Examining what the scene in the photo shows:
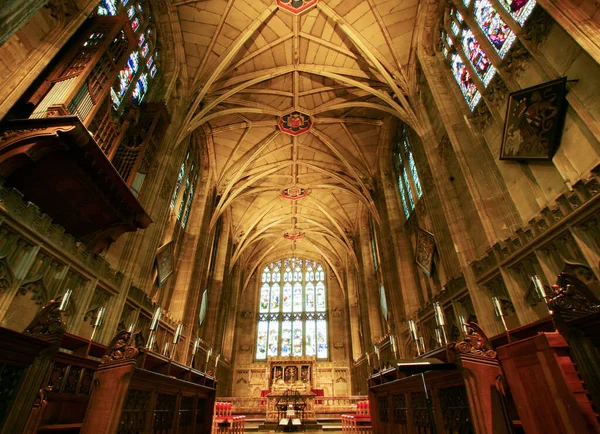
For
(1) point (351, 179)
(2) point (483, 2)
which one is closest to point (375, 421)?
(2) point (483, 2)

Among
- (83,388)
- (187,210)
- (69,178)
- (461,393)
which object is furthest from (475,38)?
(187,210)

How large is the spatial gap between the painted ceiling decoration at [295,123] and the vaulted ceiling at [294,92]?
0.08 m

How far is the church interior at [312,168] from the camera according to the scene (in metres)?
3.65

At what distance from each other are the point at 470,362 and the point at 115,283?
8380 mm

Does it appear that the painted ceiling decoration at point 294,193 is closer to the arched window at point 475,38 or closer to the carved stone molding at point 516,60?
the arched window at point 475,38

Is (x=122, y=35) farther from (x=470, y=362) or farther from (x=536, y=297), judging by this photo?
(x=536, y=297)

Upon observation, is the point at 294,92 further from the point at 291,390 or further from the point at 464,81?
the point at 291,390

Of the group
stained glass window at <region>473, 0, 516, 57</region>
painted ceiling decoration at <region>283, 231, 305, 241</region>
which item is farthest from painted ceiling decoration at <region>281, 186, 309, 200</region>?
stained glass window at <region>473, 0, 516, 57</region>

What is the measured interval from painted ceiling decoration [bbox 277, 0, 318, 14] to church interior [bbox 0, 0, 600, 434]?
0.07 meters

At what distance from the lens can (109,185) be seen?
6.17 meters

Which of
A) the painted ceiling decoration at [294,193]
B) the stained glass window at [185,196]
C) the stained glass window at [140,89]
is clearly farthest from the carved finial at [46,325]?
the painted ceiling decoration at [294,193]

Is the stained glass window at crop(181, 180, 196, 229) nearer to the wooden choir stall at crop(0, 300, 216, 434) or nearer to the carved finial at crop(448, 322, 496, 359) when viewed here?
the wooden choir stall at crop(0, 300, 216, 434)

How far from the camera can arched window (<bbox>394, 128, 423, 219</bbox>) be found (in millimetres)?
13566

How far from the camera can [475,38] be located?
8375mm
